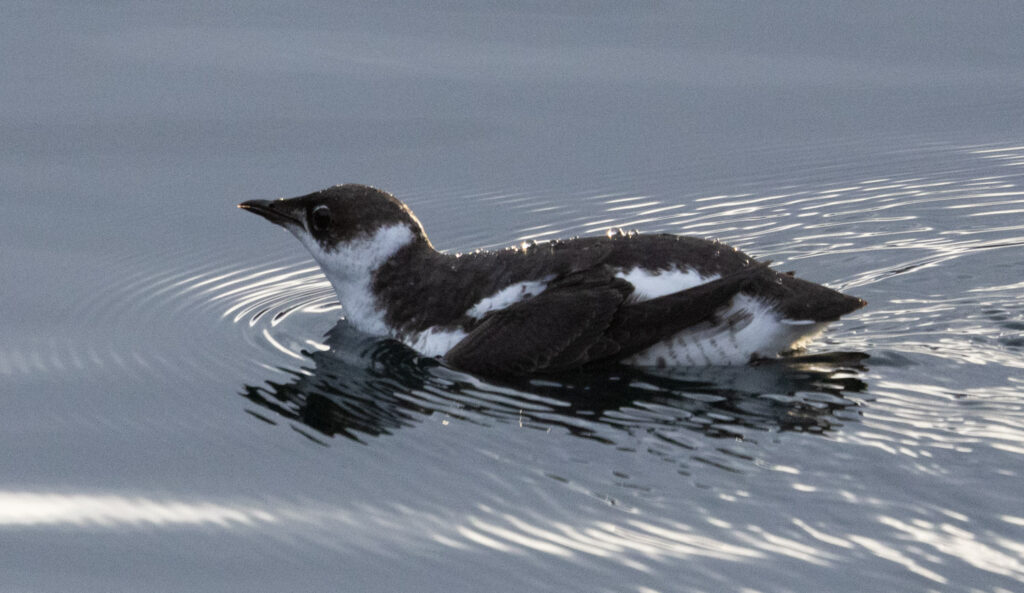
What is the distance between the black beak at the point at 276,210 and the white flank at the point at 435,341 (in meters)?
1.06

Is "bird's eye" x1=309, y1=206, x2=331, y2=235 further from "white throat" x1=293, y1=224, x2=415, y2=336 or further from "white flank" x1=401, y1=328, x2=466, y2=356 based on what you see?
"white flank" x1=401, y1=328, x2=466, y2=356

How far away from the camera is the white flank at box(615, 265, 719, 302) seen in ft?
25.0

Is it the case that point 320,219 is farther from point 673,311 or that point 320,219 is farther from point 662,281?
point 673,311

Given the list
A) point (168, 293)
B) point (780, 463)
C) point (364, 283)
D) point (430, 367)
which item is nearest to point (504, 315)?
point (430, 367)

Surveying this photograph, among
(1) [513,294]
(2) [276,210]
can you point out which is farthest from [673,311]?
(2) [276,210]

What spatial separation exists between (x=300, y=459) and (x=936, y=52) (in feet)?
25.1

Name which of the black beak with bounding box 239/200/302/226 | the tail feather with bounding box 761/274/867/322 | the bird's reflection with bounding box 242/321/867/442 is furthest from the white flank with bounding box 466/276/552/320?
the black beak with bounding box 239/200/302/226

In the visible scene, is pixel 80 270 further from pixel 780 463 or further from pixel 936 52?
pixel 936 52

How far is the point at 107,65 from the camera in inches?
471

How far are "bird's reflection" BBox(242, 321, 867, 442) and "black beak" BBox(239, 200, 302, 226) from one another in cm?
102

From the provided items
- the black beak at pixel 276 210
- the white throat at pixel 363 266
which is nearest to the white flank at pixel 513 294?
the white throat at pixel 363 266

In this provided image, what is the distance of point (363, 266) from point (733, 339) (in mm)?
2095

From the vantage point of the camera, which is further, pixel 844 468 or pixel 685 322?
pixel 685 322

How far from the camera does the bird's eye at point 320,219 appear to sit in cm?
849
